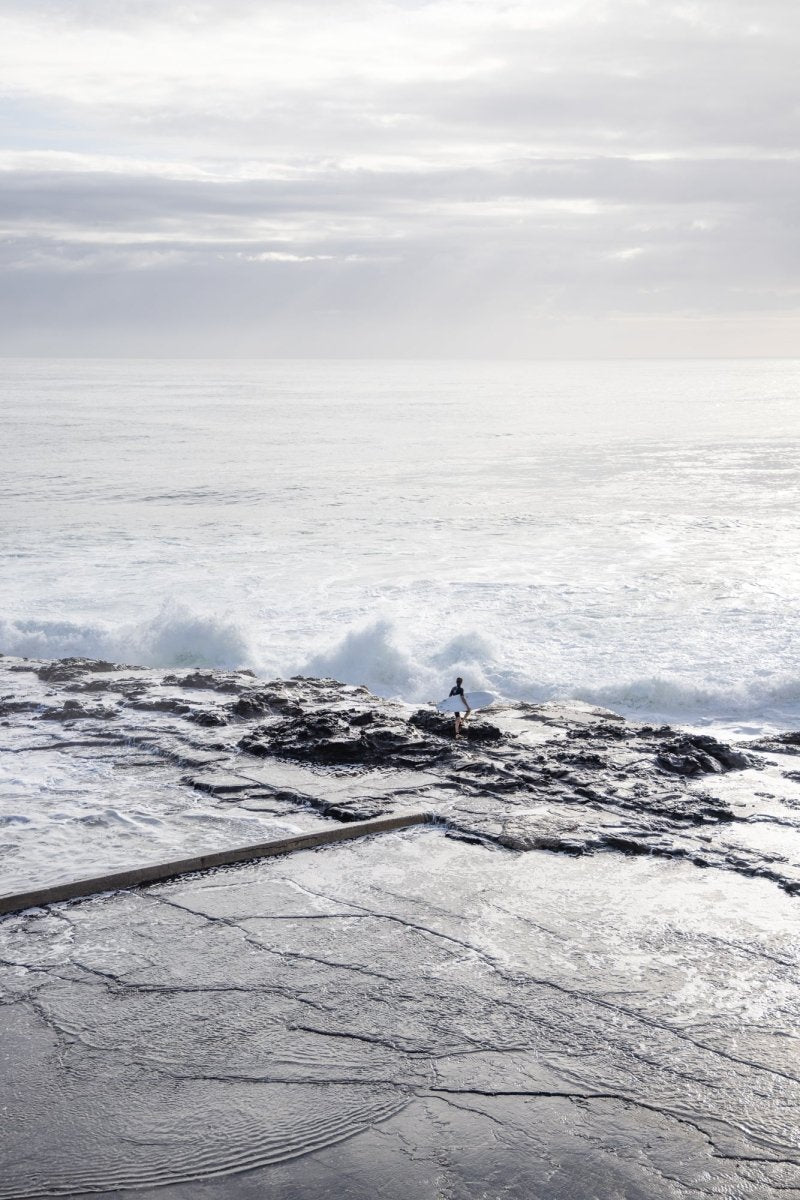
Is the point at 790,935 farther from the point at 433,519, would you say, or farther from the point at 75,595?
the point at 433,519

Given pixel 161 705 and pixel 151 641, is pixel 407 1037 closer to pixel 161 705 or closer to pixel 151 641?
pixel 161 705

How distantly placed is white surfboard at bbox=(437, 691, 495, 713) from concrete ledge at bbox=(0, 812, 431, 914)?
2.69 meters

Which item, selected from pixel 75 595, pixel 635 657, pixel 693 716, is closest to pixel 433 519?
pixel 75 595

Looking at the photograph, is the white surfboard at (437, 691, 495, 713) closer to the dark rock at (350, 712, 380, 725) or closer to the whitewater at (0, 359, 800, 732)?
the dark rock at (350, 712, 380, 725)

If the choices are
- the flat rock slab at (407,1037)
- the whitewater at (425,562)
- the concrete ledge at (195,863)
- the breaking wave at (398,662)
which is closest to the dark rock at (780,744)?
the whitewater at (425,562)

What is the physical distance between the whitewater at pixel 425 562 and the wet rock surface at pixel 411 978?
18.8 ft

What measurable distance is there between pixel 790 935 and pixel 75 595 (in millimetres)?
17301

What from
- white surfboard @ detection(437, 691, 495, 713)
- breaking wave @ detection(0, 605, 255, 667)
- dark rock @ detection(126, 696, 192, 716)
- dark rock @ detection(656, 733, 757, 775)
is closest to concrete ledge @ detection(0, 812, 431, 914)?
white surfboard @ detection(437, 691, 495, 713)

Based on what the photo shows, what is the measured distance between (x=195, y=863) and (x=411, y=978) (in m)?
2.34

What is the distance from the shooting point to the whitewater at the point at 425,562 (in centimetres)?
1728

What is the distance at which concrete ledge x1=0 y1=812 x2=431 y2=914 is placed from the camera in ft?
24.7

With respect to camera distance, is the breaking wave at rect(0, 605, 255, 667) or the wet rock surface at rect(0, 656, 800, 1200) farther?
the breaking wave at rect(0, 605, 255, 667)

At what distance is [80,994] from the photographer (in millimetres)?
6277

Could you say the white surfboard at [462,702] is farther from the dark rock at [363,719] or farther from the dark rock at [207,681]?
the dark rock at [207,681]
